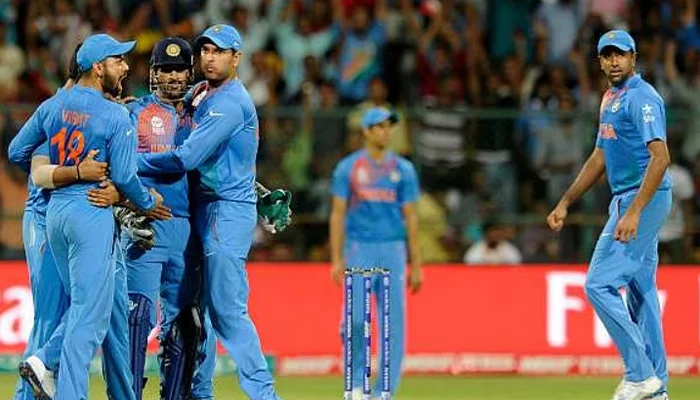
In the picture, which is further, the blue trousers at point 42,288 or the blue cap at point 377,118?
the blue cap at point 377,118

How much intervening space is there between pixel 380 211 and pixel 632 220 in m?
3.53

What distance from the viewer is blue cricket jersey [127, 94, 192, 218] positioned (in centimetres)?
1109

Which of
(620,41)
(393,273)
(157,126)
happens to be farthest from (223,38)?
(393,273)

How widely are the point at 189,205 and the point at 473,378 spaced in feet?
20.0

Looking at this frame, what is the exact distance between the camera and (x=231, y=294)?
36.1 feet

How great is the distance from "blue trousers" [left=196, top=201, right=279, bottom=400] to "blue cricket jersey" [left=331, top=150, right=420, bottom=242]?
3.67 metres

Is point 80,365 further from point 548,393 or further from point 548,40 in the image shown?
point 548,40

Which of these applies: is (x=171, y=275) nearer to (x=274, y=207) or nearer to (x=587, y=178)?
(x=274, y=207)

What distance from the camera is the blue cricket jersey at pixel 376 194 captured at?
48.2ft

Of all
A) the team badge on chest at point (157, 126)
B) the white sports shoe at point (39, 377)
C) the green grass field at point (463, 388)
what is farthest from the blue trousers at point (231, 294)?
the green grass field at point (463, 388)

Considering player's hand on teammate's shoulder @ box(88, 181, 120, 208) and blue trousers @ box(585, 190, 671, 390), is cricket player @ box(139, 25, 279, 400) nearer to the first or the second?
player's hand on teammate's shoulder @ box(88, 181, 120, 208)

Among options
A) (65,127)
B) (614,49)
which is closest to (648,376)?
(614,49)

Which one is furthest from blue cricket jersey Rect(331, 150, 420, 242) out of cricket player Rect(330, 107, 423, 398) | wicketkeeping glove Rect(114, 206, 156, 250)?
wicketkeeping glove Rect(114, 206, 156, 250)

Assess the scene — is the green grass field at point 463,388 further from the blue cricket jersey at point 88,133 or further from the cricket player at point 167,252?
the blue cricket jersey at point 88,133
